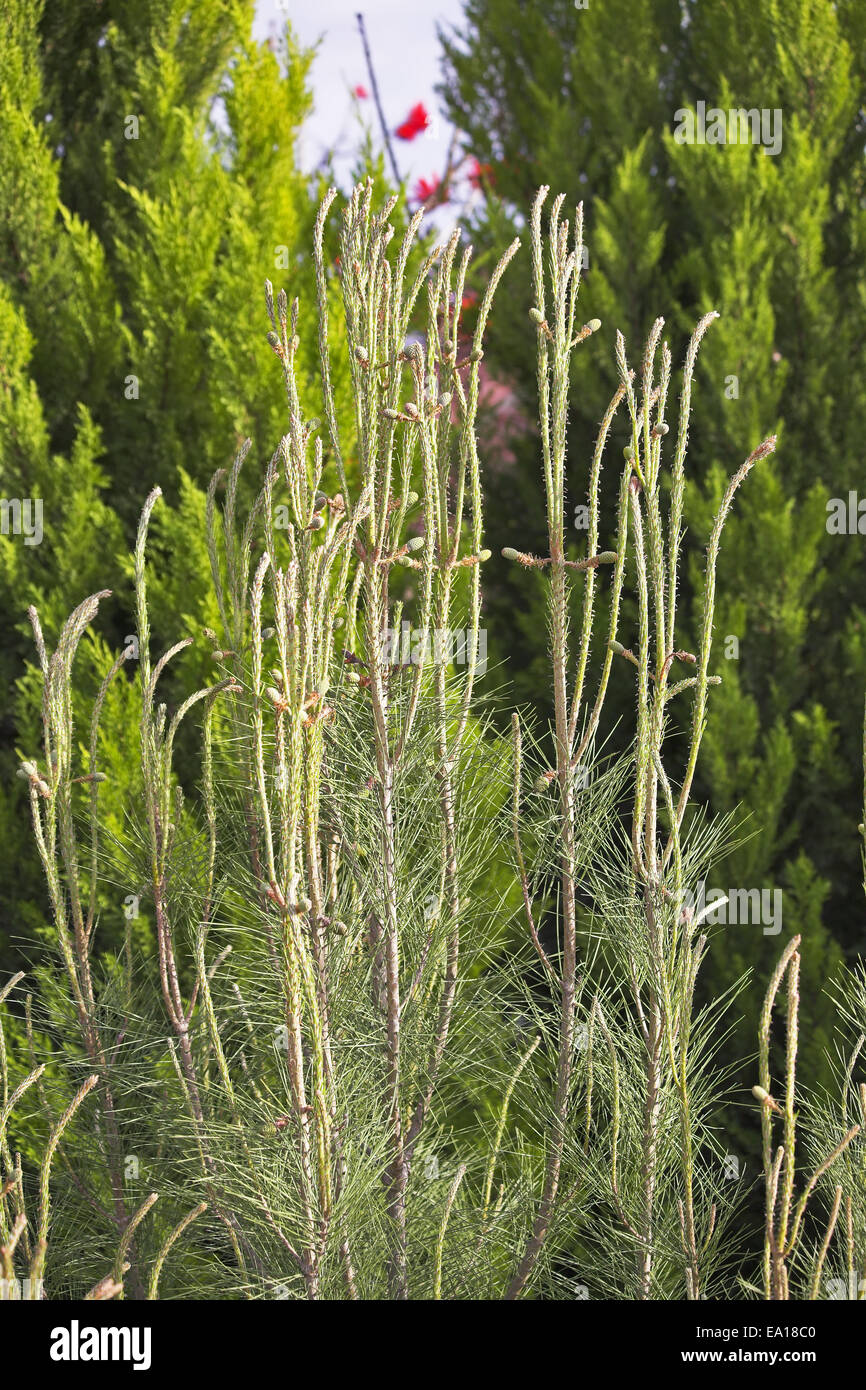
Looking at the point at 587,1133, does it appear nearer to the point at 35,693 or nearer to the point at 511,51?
the point at 35,693

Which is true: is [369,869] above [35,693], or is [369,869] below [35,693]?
below

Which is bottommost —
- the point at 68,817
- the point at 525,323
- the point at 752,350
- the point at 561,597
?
the point at 68,817

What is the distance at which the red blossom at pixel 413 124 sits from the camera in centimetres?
390

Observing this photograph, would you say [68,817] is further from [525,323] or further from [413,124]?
[413,124]

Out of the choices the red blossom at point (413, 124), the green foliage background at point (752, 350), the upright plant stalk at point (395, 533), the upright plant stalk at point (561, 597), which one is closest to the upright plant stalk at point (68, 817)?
the upright plant stalk at point (395, 533)

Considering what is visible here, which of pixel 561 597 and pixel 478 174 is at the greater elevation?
pixel 478 174

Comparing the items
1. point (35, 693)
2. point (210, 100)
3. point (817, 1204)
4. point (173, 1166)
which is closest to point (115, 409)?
point (35, 693)

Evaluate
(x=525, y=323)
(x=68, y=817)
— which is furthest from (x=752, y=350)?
(x=68, y=817)

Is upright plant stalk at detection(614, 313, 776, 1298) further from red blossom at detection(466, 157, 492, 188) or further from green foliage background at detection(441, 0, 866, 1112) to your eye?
red blossom at detection(466, 157, 492, 188)

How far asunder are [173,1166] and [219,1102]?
21 centimetres

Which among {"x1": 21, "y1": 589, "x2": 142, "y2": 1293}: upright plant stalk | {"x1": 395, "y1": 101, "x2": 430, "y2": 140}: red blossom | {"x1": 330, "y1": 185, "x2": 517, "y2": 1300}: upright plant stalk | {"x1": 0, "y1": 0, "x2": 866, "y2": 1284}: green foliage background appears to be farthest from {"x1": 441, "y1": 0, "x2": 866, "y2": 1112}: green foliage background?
{"x1": 21, "y1": 589, "x2": 142, "y2": 1293}: upright plant stalk

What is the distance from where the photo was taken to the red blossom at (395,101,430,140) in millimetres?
3904

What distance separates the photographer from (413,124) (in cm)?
394
